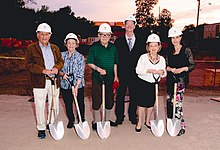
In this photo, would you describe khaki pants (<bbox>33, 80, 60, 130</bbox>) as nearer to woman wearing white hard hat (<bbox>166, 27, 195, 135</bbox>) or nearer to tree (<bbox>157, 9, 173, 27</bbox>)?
woman wearing white hard hat (<bbox>166, 27, 195, 135</bbox>)

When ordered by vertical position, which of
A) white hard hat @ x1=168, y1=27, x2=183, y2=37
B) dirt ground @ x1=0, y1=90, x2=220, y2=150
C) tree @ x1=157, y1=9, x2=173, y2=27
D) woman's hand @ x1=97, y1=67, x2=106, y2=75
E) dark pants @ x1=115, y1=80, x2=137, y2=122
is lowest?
dirt ground @ x1=0, y1=90, x2=220, y2=150

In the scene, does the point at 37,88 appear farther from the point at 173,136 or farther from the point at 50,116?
the point at 173,136

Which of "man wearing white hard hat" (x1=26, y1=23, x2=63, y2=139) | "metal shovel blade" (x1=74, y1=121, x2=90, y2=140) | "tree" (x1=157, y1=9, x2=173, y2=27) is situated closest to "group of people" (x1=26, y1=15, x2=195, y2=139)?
"man wearing white hard hat" (x1=26, y1=23, x2=63, y2=139)

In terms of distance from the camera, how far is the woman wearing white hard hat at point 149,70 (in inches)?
145

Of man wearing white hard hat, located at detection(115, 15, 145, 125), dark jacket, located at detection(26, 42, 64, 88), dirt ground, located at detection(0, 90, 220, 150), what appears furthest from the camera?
man wearing white hard hat, located at detection(115, 15, 145, 125)

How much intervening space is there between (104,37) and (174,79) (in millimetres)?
1301

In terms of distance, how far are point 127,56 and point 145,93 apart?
0.73 meters

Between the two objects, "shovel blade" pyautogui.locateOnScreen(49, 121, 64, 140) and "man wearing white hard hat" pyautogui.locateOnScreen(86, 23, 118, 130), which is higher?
"man wearing white hard hat" pyautogui.locateOnScreen(86, 23, 118, 130)

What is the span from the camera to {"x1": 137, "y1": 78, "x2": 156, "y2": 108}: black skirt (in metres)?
3.84

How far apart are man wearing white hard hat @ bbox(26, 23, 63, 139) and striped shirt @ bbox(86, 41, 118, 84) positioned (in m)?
0.53

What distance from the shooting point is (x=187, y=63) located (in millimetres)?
3662

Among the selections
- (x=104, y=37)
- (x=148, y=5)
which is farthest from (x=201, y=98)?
(x=148, y=5)

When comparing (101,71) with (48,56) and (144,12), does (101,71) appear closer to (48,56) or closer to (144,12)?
(48,56)

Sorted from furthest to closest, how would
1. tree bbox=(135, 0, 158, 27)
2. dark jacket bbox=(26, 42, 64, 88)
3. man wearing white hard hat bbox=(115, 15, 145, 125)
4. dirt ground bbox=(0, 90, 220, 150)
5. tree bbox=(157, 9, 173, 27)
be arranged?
tree bbox=(157, 9, 173, 27), tree bbox=(135, 0, 158, 27), man wearing white hard hat bbox=(115, 15, 145, 125), dirt ground bbox=(0, 90, 220, 150), dark jacket bbox=(26, 42, 64, 88)
